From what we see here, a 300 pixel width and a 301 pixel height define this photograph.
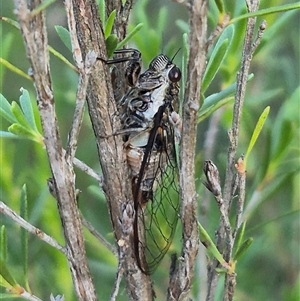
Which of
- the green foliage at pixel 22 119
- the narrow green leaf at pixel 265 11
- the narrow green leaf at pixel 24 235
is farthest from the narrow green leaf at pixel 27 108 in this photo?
the narrow green leaf at pixel 265 11

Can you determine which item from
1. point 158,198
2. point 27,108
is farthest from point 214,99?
point 158,198

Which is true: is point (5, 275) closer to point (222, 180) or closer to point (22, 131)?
point (22, 131)

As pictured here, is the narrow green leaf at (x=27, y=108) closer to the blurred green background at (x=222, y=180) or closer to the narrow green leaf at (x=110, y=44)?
the narrow green leaf at (x=110, y=44)

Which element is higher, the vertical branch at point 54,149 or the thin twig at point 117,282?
the vertical branch at point 54,149

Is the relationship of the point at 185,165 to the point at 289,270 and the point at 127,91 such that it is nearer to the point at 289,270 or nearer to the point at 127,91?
the point at 127,91

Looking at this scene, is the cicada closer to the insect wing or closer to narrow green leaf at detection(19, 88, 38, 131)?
the insect wing
